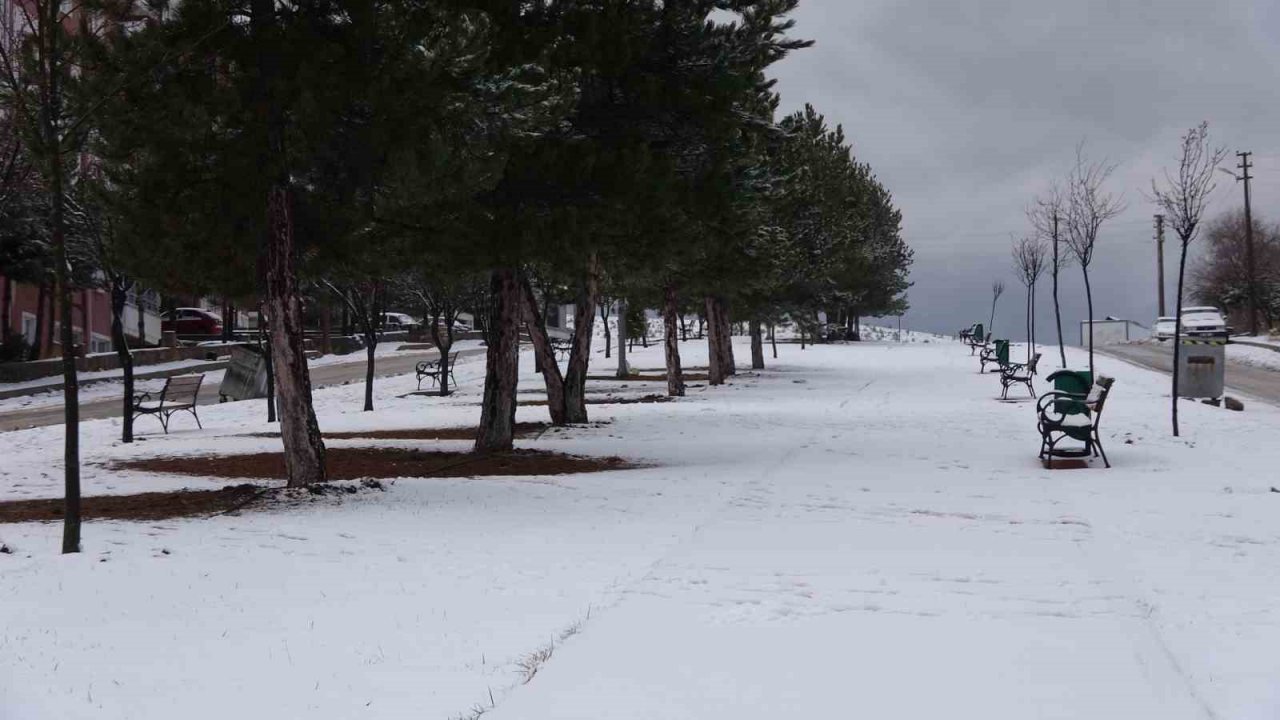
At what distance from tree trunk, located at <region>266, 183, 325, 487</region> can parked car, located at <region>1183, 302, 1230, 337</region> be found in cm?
3928

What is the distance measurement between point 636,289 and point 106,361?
18.9m

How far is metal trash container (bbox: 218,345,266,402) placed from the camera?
25656mm

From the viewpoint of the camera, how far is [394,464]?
12.6m

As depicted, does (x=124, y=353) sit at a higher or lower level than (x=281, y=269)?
lower

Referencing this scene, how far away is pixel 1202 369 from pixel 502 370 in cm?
1252

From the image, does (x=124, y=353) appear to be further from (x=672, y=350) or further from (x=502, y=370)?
(x=672, y=350)

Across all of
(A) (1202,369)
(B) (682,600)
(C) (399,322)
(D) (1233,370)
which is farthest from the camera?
(C) (399,322)

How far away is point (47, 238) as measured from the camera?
32.2m

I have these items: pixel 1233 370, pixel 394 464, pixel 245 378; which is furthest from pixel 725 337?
pixel 394 464

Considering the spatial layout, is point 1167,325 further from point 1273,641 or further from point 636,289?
point 1273,641

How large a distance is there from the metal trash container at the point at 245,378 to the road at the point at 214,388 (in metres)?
0.55

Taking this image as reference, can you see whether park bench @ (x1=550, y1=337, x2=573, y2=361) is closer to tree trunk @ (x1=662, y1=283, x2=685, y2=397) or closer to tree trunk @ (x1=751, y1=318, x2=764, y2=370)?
tree trunk @ (x1=751, y1=318, x2=764, y2=370)

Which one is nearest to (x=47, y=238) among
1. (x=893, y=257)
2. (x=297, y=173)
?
(x=297, y=173)

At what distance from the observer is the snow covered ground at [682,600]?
4.16 meters
